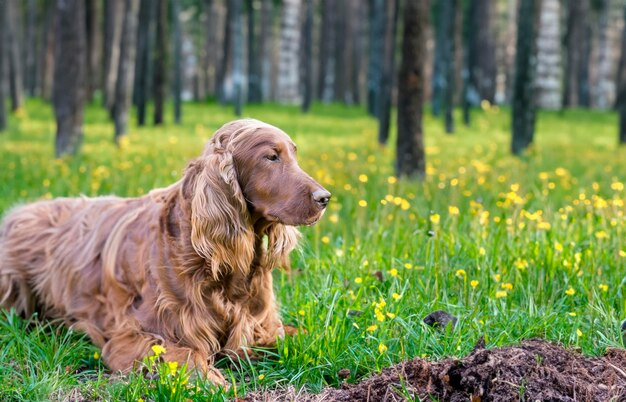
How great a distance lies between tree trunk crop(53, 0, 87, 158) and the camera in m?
10.4

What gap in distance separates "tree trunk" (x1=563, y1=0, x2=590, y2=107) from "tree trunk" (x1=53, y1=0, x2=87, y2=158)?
71.4ft

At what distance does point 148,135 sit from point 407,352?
1237 centimetres

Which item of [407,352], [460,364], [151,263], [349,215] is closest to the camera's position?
[460,364]

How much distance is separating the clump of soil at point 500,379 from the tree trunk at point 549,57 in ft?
88.1

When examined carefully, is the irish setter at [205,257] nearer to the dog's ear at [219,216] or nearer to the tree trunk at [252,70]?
the dog's ear at [219,216]

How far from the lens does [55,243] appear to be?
4.64m

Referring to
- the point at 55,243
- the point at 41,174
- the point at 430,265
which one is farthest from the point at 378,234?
the point at 41,174

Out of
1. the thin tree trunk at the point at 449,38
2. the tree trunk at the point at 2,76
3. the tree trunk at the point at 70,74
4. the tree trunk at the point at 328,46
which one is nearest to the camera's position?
the tree trunk at the point at 70,74

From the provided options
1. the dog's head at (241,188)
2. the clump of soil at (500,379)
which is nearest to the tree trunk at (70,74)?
the dog's head at (241,188)

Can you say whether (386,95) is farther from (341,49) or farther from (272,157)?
(341,49)

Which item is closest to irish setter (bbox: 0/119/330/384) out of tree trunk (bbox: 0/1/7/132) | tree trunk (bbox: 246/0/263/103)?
tree trunk (bbox: 0/1/7/132)

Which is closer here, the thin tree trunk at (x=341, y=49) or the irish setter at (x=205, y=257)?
the irish setter at (x=205, y=257)

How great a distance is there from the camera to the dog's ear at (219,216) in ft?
11.7

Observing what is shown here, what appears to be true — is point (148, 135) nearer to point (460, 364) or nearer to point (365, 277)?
point (365, 277)
